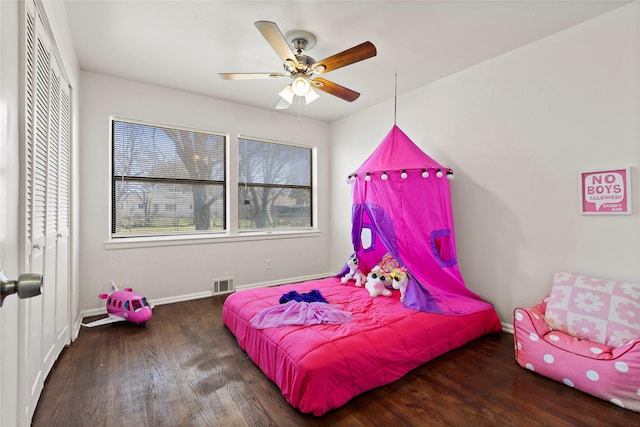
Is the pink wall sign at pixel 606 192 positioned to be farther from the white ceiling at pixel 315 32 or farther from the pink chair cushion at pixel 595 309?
the white ceiling at pixel 315 32

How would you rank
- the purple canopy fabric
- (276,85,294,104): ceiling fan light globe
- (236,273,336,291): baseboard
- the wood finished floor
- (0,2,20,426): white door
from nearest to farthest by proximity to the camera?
(0,2,20,426): white door, the wood finished floor, (276,85,294,104): ceiling fan light globe, the purple canopy fabric, (236,273,336,291): baseboard

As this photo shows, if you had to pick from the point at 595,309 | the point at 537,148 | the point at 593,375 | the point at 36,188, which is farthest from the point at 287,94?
the point at 593,375

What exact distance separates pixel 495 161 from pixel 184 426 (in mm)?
3299

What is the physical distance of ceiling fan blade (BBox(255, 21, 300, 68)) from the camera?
1900 mm

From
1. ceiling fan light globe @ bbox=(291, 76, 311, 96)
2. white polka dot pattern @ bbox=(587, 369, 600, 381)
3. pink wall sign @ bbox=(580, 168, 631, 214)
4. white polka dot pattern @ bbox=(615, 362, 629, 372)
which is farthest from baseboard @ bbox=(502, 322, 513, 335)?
ceiling fan light globe @ bbox=(291, 76, 311, 96)

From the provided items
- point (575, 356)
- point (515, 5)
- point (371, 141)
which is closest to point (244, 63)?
point (371, 141)

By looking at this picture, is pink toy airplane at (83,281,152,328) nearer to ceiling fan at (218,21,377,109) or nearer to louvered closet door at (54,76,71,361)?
louvered closet door at (54,76,71,361)

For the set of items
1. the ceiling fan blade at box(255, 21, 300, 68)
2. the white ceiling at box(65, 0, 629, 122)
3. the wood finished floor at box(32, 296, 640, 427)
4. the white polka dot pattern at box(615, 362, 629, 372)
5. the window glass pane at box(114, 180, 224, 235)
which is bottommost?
the wood finished floor at box(32, 296, 640, 427)

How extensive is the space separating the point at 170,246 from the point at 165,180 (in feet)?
2.70

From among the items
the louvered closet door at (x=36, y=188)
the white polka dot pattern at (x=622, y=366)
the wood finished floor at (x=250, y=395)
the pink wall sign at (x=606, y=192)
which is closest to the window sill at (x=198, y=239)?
the wood finished floor at (x=250, y=395)

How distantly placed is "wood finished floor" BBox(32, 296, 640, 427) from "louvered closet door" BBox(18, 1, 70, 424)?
24cm

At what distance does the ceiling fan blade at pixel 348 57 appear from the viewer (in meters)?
2.11

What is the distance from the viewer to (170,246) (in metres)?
3.65

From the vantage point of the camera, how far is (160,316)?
3.21 m
